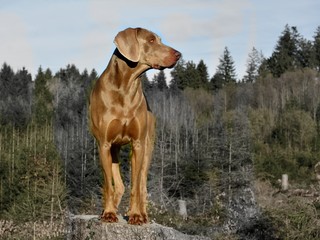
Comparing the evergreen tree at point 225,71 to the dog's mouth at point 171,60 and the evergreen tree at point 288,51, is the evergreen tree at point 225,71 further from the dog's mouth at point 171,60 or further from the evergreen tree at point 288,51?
the dog's mouth at point 171,60

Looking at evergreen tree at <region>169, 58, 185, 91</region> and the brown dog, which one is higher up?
evergreen tree at <region>169, 58, 185, 91</region>

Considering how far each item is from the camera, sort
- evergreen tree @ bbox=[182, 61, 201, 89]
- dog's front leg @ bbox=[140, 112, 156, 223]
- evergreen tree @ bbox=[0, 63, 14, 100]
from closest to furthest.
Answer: dog's front leg @ bbox=[140, 112, 156, 223], evergreen tree @ bbox=[0, 63, 14, 100], evergreen tree @ bbox=[182, 61, 201, 89]

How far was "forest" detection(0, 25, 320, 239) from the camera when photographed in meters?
15.8

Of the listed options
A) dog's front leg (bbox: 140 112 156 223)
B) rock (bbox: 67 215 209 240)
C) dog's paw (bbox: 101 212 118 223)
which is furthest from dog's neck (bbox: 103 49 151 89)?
rock (bbox: 67 215 209 240)

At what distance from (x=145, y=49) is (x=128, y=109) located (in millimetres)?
574

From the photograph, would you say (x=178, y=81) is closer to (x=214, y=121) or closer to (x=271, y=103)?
(x=271, y=103)

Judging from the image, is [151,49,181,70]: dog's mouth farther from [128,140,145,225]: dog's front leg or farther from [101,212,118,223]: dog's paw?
[101,212,118,223]: dog's paw

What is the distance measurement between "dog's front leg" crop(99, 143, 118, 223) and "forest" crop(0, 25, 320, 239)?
464 centimetres

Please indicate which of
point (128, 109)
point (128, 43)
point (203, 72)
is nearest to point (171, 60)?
point (128, 43)

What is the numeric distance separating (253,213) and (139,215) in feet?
31.3

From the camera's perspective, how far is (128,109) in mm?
5410

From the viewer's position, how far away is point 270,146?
154ft

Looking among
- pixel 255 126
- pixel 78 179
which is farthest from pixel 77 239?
pixel 255 126

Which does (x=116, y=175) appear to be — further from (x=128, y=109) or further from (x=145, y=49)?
(x=145, y=49)
